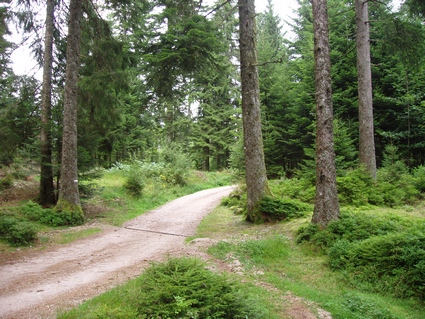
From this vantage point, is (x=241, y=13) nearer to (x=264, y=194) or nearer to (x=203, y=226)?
(x=264, y=194)

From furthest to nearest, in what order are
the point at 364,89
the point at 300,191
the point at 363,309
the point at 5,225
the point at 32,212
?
the point at 364,89
the point at 300,191
the point at 32,212
the point at 5,225
the point at 363,309

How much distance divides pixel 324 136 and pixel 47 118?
10.2m

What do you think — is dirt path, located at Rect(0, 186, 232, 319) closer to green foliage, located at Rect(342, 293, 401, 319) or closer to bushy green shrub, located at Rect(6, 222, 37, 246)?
bushy green shrub, located at Rect(6, 222, 37, 246)

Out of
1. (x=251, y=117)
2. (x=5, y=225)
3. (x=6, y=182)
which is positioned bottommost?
(x=5, y=225)

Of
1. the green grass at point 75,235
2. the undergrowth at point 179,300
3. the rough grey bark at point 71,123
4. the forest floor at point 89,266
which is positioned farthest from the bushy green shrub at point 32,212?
the undergrowth at point 179,300

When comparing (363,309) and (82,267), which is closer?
(363,309)

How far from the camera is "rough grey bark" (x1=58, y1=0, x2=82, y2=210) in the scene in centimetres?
1015

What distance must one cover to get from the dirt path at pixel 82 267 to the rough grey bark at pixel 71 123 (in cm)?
211

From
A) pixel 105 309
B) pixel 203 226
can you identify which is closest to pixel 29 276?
pixel 105 309

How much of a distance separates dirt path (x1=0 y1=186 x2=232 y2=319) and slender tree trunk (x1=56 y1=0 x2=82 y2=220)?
2005 millimetres

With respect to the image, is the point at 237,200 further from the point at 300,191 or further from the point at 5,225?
the point at 5,225

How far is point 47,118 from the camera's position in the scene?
11.3 metres

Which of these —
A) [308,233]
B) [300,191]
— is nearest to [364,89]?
[300,191]

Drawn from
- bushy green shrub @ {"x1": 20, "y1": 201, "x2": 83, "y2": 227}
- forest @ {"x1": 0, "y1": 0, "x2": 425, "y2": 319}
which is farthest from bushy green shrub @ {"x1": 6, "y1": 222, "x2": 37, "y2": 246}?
bushy green shrub @ {"x1": 20, "y1": 201, "x2": 83, "y2": 227}
